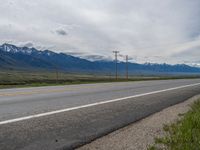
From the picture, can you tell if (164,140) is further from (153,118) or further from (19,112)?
(19,112)

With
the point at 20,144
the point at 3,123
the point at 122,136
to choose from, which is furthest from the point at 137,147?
the point at 3,123

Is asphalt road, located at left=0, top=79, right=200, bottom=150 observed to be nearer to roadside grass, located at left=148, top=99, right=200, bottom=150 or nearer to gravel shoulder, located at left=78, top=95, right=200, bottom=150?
gravel shoulder, located at left=78, top=95, right=200, bottom=150

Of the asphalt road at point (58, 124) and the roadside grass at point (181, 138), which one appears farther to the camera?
the asphalt road at point (58, 124)

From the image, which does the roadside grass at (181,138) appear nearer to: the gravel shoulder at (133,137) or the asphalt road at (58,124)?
the gravel shoulder at (133,137)

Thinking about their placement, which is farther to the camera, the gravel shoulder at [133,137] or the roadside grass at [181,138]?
the gravel shoulder at [133,137]

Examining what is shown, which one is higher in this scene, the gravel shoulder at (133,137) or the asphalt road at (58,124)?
the asphalt road at (58,124)

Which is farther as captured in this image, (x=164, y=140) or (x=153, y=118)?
(x=153, y=118)

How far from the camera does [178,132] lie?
653cm

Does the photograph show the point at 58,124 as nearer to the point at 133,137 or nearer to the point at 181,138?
the point at 133,137

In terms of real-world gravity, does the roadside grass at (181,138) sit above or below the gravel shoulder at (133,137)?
above

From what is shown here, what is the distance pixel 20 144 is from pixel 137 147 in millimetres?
2228

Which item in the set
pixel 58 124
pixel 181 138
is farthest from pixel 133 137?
pixel 58 124

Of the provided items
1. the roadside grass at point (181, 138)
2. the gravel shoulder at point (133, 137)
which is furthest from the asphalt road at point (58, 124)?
the roadside grass at point (181, 138)

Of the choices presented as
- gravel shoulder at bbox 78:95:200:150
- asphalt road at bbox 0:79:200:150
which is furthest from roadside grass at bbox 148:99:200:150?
asphalt road at bbox 0:79:200:150
